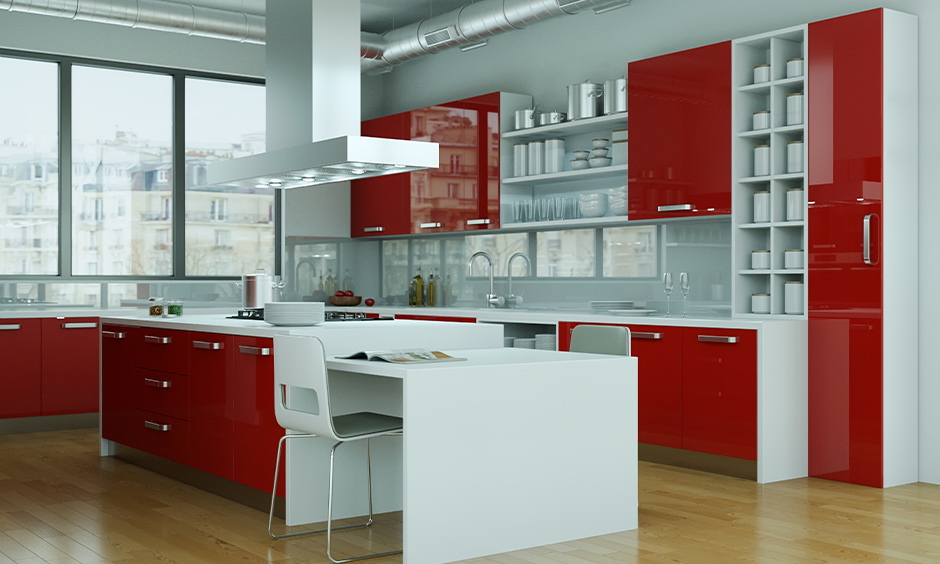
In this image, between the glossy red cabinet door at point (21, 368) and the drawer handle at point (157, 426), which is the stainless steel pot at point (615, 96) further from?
the glossy red cabinet door at point (21, 368)

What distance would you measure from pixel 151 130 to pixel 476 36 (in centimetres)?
267

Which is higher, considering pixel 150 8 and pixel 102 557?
pixel 150 8

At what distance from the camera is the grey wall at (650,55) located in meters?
4.81

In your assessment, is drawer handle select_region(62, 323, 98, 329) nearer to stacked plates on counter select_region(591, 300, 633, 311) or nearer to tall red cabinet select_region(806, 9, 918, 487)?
stacked plates on counter select_region(591, 300, 633, 311)

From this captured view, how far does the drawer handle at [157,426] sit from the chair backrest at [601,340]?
2057 millimetres

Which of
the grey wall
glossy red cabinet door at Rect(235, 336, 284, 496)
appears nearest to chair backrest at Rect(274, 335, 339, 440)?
glossy red cabinet door at Rect(235, 336, 284, 496)

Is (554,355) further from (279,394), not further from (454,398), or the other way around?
(279,394)

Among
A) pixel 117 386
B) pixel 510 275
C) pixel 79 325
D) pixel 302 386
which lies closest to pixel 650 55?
pixel 510 275

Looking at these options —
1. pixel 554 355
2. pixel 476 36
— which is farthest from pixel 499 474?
pixel 476 36

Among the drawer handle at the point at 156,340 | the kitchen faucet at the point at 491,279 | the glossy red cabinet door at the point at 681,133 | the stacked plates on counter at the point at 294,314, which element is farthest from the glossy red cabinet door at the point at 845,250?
the drawer handle at the point at 156,340

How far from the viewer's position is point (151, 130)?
7.58 m

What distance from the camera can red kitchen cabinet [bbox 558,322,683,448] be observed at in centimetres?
521

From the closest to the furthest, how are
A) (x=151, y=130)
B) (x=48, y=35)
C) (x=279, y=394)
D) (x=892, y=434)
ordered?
(x=279, y=394) → (x=892, y=434) → (x=48, y=35) → (x=151, y=130)

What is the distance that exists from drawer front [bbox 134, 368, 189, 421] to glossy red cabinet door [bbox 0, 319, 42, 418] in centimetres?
170
